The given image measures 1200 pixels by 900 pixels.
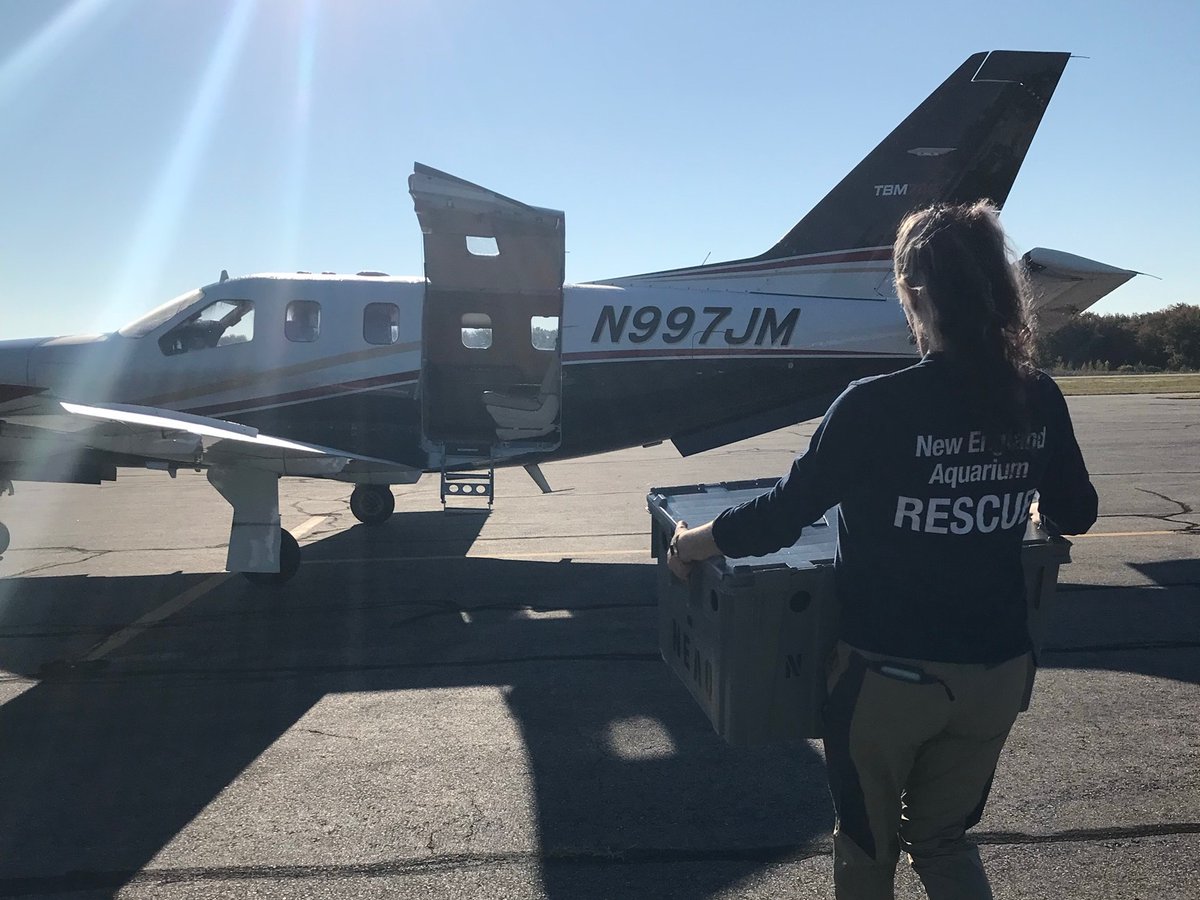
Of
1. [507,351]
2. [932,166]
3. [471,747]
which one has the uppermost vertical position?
[932,166]

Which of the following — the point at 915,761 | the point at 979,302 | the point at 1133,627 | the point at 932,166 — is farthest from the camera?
the point at 932,166

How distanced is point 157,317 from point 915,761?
9.73 meters

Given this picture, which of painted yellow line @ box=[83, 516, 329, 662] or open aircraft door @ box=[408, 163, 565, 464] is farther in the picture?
open aircraft door @ box=[408, 163, 565, 464]

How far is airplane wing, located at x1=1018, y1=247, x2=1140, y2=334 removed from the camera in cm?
877

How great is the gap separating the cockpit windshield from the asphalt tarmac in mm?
2617

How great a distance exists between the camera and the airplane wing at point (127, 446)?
20.0 ft

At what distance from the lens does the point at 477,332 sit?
31.6 ft

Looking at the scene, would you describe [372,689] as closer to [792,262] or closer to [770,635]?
[770,635]

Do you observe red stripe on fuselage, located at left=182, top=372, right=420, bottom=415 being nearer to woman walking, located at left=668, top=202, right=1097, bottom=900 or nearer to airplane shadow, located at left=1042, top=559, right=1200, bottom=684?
airplane shadow, located at left=1042, top=559, right=1200, bottom=684

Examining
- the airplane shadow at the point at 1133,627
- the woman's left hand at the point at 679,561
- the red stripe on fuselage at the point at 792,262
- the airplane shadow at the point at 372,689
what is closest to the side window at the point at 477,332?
the red stripe on fuselage at the point at 792,262

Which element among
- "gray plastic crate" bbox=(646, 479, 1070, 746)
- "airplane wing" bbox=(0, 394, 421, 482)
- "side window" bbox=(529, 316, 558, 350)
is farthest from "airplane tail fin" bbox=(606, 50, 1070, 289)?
"gray plastic crate" bbox=(646, 479, 1070, 746)

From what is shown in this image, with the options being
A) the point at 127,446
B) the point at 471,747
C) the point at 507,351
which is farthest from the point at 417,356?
the point at 471,747

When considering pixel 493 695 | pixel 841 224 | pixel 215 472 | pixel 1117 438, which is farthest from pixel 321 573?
pixel 1117 438

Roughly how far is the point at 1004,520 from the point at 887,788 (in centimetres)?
72
